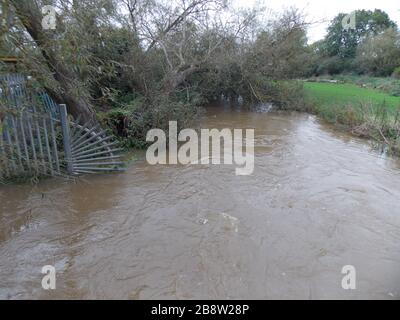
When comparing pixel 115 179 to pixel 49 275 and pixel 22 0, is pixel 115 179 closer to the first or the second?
pixel 49 275

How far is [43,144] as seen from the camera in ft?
16.1

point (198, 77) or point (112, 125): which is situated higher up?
point (198, 77)

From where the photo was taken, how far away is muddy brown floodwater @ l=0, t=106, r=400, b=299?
279 centimetres

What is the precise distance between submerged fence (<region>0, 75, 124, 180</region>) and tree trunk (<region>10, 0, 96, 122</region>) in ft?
1.37

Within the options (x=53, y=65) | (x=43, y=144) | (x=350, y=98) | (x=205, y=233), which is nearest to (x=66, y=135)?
(x=43, y=144)

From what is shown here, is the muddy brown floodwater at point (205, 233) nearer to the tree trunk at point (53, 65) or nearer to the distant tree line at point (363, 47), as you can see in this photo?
the tree trunk at point (53, 65)

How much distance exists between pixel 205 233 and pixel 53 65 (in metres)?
4.04

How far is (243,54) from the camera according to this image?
12422 millimetres

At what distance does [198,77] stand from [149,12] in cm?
369

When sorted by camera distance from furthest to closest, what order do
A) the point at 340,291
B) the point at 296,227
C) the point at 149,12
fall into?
the point at 149,12, the point at 296,227, the point at 340,291

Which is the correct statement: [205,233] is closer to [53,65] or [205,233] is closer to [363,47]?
[53,65]

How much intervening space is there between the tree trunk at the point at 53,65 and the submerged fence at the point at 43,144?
0.42m

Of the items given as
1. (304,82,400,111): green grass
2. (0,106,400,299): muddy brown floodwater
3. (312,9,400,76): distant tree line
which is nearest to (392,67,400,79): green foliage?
(312,9,400,76): distant tree line
